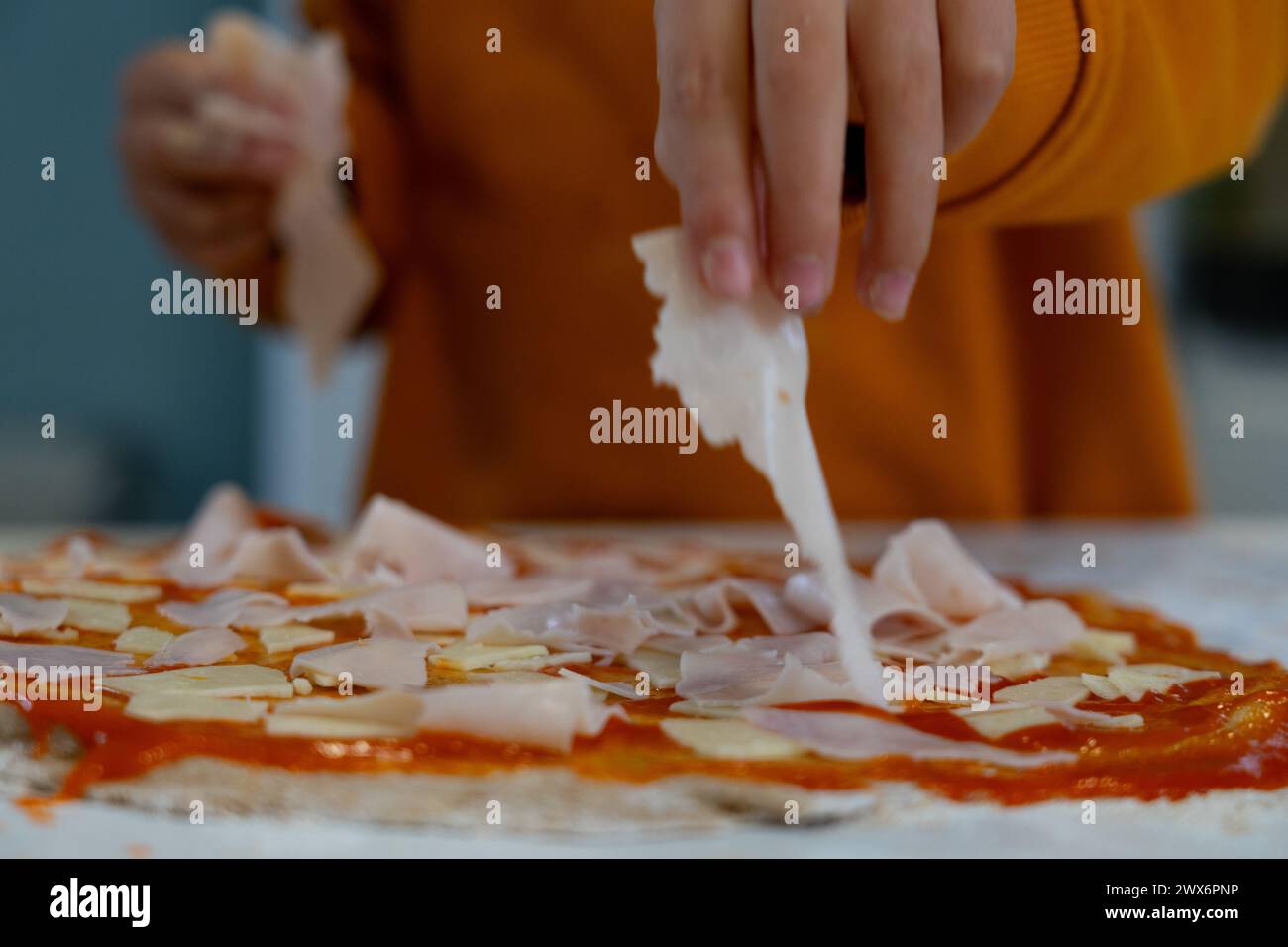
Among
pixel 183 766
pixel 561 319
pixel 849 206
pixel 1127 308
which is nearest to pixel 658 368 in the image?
pixel 849 206

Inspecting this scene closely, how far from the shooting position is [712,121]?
55 centimetres

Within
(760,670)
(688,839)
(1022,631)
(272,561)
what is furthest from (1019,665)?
(272,561)

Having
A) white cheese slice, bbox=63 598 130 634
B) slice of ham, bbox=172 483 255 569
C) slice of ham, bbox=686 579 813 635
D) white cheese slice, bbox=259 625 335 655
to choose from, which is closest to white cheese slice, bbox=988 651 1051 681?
slice of ham, bbox=686 579 813 635

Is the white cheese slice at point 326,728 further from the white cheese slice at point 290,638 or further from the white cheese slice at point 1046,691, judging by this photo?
the white cheese slice at point 1046,691

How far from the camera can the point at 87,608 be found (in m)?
0.70

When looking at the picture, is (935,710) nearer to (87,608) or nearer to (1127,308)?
(87,608)

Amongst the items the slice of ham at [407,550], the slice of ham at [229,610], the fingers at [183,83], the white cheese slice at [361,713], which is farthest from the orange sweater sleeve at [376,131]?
the white cheese slice at [361,713]

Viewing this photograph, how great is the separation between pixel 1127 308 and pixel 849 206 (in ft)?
2.52

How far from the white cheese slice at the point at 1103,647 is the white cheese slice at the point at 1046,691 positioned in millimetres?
73

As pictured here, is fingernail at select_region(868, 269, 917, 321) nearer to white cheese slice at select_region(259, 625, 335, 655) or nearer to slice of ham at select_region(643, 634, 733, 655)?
slice of ham at select_region(643, 634, 733, 655)

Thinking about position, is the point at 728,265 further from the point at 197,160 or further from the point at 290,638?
the point at 197,160

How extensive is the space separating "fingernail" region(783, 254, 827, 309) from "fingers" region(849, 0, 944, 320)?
48 millimetres
